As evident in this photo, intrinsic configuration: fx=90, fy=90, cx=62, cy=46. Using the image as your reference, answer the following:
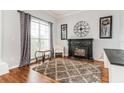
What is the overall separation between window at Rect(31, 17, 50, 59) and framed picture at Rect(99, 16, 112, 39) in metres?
2.94

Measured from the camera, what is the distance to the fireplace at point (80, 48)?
467cm

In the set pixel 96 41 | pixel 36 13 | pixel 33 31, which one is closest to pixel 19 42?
pixel 33 31

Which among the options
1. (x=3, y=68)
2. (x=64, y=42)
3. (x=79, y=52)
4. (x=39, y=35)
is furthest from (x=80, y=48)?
(x=3, y=68)

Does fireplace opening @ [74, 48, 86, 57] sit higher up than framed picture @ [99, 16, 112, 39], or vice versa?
framed picture @ [99, 16, 112, 39]

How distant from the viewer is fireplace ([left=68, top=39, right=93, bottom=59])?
4672 millimetres

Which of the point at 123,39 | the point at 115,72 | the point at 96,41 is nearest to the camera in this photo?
the point at 115,72

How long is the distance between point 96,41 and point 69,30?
1795 mm

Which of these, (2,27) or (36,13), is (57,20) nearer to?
(36,13)

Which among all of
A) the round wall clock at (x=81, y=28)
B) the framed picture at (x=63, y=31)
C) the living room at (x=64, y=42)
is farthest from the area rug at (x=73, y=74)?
the framed picture at (x=63, y=31)

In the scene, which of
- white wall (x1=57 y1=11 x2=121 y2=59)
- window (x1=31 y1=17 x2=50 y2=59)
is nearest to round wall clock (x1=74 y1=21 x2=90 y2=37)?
white wall (x1=57 y1=11 x2=121 y2=59)

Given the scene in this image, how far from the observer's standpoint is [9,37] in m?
3.07

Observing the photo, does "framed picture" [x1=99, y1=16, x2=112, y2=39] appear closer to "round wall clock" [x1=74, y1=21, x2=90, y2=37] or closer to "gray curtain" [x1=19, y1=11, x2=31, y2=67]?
"round wall clock" [x1=74, y1=21, x2=90, y2=37]

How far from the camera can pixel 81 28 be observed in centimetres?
507

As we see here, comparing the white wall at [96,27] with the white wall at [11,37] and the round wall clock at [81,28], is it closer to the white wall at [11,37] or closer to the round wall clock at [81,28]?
the round wall clock at [81,28]
